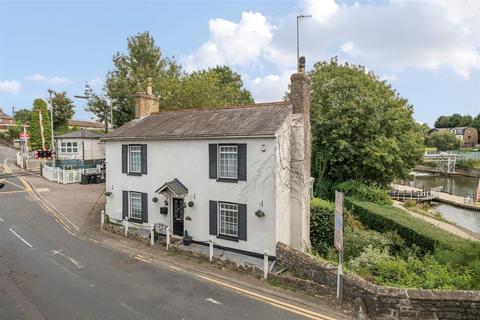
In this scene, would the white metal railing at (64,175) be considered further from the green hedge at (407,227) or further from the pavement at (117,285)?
the green hedge at (407,227)

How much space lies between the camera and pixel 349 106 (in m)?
27.5

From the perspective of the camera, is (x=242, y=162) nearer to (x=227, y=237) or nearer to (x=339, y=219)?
(x=227, y=237)

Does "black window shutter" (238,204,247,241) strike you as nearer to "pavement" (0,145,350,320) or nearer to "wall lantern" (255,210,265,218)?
"wall lantern" (255,210,265,218)

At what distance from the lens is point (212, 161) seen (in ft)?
47.2

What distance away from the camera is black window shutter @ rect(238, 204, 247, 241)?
13.7 m

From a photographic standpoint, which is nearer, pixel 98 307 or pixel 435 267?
pixel 98 307

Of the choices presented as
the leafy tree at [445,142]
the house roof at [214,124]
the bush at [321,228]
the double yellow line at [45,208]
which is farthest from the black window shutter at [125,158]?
the leafy tree at [445,142]

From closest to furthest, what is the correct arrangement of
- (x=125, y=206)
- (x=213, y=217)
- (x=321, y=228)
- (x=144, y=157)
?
1. (x=213, y=217)
2. (x=144, y=157)
3. (x=125, y=206)
4. (x=321, y=228)

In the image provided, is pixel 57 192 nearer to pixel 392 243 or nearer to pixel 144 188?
pixel 144 188

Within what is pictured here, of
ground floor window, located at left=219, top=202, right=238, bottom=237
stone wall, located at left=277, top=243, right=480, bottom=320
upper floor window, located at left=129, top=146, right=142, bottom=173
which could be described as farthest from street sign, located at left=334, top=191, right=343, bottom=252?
upper floor window, located at left=129, top=146, right=142, bottom=173

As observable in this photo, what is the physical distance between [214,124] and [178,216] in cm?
522

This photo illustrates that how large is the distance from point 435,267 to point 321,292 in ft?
15.8

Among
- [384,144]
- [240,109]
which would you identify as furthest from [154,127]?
[384,144]

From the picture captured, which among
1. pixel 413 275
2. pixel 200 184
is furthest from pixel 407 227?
pixel 200 184
